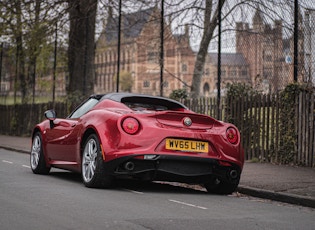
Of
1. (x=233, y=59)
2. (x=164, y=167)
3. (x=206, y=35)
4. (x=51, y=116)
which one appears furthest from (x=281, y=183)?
(x=206, y=35)

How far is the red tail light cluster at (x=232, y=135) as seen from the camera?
9.30 metres

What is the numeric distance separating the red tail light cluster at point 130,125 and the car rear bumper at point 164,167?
0.34 meters

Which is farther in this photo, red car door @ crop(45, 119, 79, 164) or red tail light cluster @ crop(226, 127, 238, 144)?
red car door @ crop(45, 119, 79, 164)

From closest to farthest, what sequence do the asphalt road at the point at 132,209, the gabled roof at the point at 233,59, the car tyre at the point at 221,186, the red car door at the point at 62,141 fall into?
the asphalt road at the point at 132,209
the car tyre at the point at 221,186
the red car door at the point at 62,141
the gabled roof at the point at 233,59

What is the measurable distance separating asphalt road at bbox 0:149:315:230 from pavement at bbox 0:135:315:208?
0.17 meters

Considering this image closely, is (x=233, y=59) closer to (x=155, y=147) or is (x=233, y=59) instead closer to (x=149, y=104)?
(x=149, y=104)

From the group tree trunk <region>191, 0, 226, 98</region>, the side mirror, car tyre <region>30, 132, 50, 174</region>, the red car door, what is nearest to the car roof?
the red car door

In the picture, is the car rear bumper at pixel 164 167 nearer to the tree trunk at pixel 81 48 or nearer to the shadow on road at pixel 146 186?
the shadow on road at pixel 146 186

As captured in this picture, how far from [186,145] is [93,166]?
1313 mm

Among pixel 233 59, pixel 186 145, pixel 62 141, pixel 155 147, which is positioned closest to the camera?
pixel 155 147

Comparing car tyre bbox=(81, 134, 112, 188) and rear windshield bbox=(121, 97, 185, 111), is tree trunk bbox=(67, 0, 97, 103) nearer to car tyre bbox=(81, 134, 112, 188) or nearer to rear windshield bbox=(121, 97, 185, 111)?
rear windshield bbox=(121, 97, 185, 111)

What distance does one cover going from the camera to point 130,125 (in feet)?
28.9

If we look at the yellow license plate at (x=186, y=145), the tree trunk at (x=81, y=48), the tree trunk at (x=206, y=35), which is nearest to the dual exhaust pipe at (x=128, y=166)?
the yellow license plate at (x=186, y=145)

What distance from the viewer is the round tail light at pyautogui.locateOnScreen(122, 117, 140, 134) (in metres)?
8.77
